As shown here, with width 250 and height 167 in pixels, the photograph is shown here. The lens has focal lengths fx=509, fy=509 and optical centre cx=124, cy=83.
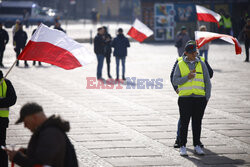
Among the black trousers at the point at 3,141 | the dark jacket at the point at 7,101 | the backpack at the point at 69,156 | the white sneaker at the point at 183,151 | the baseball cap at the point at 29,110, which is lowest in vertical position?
the white sneaker at the point at 183,151

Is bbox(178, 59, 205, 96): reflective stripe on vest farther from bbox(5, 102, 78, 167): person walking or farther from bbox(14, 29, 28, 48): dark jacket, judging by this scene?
bbox(14, 29, 28, 48): dark jacket

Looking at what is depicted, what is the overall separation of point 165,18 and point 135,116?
2221 centimetres

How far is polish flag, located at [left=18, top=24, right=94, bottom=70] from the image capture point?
6.49 m

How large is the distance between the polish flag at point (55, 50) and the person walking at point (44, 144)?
2254mm

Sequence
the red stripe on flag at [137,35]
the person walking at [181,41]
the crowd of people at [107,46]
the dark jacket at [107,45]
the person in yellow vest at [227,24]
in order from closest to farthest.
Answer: the red stripe on flag at [137,35], the crowd of people at [107,46], the dark jacket at [107,45], the person walking at [181,41], the person in yellow vest at [227,24]

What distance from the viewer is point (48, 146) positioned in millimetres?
4000

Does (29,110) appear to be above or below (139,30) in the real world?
below

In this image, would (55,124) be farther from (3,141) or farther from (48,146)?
(3,141)

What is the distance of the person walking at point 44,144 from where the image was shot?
4012 mm

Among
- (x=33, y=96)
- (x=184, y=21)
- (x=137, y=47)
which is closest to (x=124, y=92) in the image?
(x=33, y=96)

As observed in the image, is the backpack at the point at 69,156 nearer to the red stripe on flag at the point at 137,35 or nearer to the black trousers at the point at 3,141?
the black trousers at the point at 3,141

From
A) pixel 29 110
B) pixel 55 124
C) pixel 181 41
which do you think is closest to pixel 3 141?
pixel 29 110

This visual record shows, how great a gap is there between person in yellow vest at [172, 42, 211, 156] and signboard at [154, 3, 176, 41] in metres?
24.7

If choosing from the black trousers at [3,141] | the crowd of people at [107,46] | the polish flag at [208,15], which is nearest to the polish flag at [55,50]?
the black trousers at [3,141]
